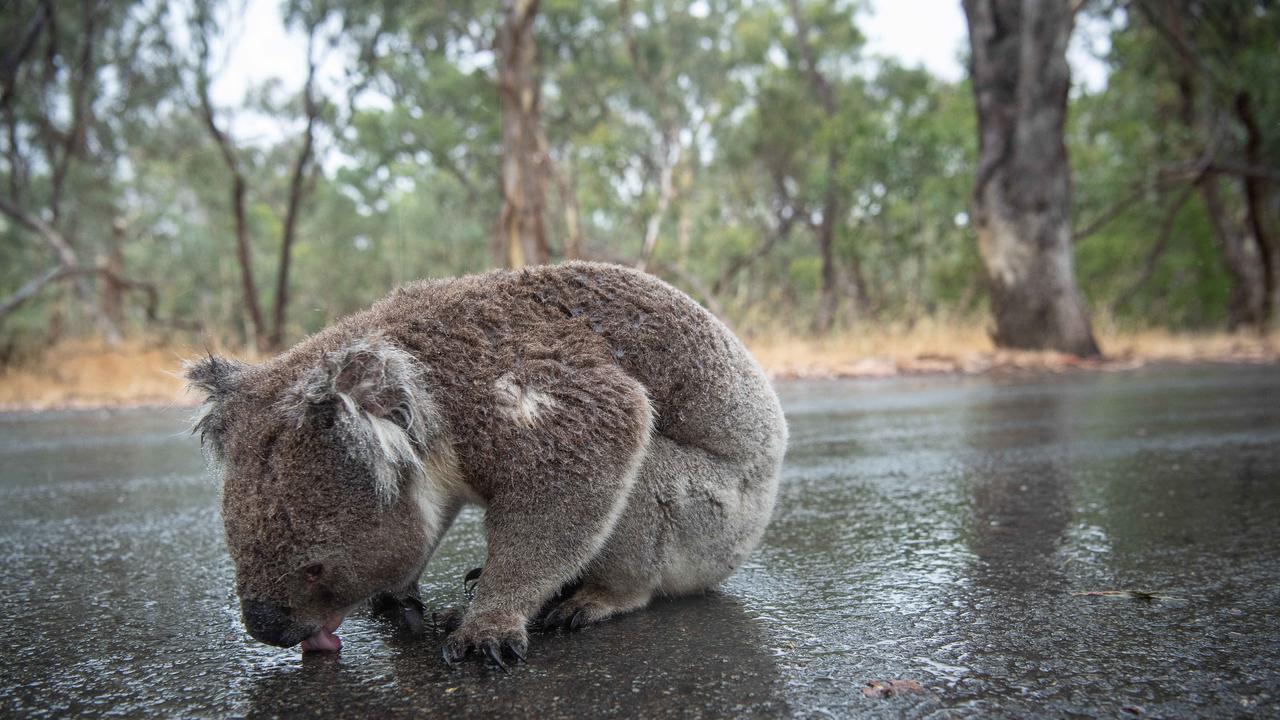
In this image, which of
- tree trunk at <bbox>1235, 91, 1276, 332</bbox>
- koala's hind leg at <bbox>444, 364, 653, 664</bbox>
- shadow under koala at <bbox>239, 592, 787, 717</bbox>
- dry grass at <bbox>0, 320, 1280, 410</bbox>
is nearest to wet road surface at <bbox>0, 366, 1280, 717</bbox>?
shadow under koala at <bbox>239, 592, 787, 717</bbox>

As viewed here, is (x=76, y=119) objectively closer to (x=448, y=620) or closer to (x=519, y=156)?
(x=519, y=156)

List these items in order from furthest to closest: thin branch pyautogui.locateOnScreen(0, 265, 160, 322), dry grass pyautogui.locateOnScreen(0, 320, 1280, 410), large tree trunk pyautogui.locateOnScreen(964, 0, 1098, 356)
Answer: thin branch pyautogui.locateOnScreen(0, 265, 160, 322), large tree trunk pyautogui.locateOnScreen(964, 0, 1098, 356), dry grass pyautogui.locateOnScreen(0, 320, 1280, 410)

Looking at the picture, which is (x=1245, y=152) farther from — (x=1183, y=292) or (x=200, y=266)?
(x=200, y=266)

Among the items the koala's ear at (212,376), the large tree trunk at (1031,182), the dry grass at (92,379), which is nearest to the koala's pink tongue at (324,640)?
the koala's ear at (212,376)

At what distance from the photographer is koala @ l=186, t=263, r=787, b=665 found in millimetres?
1763

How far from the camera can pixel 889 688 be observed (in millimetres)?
1603

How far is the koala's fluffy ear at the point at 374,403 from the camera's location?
1.76 metres

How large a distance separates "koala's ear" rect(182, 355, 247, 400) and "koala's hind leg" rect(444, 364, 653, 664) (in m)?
0.64

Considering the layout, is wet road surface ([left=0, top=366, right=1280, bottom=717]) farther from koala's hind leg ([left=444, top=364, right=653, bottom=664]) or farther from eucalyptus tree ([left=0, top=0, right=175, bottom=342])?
eucalyptus tree ([left=0, top=0, right=175, bottom=342])

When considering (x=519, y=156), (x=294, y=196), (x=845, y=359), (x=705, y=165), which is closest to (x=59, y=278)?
(x=294, y=196)

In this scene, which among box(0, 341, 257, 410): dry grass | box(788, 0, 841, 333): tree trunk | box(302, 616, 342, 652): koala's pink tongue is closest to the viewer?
box(302, 616, 342, 652): koala's pink tongue

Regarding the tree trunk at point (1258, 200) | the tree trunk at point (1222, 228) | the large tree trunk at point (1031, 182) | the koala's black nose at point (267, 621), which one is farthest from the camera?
the tree trunk at point (1222, 228)

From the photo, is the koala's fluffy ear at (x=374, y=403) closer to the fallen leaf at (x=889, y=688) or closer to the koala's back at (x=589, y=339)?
the koala's back at (x=589, y=339)

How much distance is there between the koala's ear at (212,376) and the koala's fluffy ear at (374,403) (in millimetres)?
260
